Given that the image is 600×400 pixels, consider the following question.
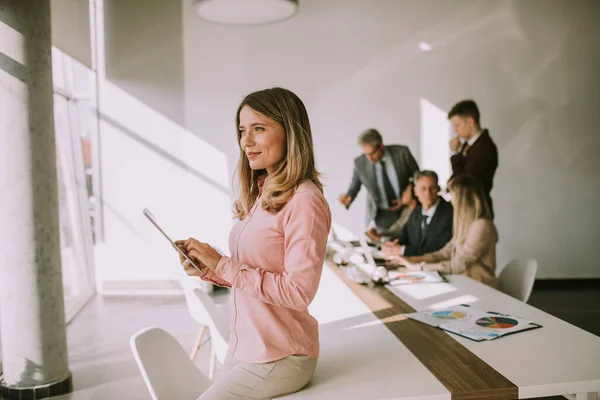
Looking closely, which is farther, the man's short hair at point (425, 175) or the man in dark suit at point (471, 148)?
the man in dark suit at point (471, 148)

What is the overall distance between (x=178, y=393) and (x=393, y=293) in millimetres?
1470

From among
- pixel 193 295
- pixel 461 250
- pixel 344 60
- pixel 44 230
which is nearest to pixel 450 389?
pixel 193 295

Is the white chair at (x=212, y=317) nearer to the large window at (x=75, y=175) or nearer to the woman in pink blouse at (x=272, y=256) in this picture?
the woman in pink blouse at (x=272, y=256)

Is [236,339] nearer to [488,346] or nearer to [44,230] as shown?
[488,346]

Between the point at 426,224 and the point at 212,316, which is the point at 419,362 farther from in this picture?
the point at 426,224

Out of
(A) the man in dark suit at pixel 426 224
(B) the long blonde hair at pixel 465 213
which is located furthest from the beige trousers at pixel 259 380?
(A) the man in dark suit at pixel 426 224

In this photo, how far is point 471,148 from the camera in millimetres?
6641

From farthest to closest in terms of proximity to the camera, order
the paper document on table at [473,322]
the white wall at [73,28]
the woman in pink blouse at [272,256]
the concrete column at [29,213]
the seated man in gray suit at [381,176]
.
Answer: the seated man in gray suit at [381,176], the white wall at [73,28], the concrete column at [29,213], the paper document on table at [473,322], the woman in pink blouse at [272,256]

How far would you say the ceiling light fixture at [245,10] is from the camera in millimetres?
3830

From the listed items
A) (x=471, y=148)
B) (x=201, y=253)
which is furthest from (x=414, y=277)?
(x=471, y=148)

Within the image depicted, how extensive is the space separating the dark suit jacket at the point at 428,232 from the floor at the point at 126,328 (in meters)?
1.32

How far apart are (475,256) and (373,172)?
261cm

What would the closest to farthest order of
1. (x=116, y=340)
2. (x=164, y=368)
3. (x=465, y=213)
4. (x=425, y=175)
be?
(x=164, y=368) → (x=465, y=213) → (x=116, y=340) → (x=425, y=175)

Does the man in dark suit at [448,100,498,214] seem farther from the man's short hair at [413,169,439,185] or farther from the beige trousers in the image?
the beige trousers
